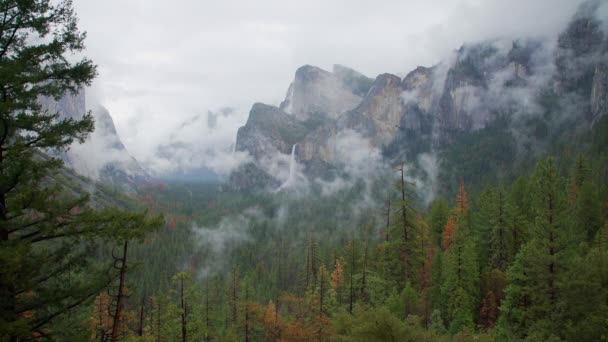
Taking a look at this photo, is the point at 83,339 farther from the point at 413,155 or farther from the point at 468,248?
the point at 413,155

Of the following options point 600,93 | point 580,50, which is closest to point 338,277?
point 600,93

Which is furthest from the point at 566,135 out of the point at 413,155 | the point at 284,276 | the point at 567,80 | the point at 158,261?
the point at 158,261

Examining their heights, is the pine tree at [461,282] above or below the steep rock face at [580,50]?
below

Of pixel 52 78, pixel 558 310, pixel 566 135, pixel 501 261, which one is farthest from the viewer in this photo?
pixel 566 135

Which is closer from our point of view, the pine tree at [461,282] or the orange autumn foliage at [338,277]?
the pine tree at [461,282]

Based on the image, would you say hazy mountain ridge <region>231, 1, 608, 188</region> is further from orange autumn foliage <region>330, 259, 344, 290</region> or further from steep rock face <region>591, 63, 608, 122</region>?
orange autumn foliage <region>330, 259, 344, 290</region>

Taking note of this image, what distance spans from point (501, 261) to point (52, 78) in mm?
32383

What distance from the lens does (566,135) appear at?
110375 mm

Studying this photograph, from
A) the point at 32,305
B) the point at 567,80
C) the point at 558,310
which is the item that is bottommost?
the point at 558,310

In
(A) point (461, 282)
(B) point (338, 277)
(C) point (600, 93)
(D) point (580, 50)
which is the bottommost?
(B) point (338, 277)

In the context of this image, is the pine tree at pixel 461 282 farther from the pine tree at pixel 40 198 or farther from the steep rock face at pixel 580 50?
the steep rock face at pixel 580 50

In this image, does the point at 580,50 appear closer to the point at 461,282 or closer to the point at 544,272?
the point at 461,282

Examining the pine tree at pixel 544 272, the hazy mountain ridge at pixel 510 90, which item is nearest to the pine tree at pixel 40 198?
the pine tree at pixel 544 272

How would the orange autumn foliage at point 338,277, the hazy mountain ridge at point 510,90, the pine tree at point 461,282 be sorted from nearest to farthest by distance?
the pine tree at point 461,282
the orange autumn foliage at point 338,277
the hazy mountain ridge at point 510,90
